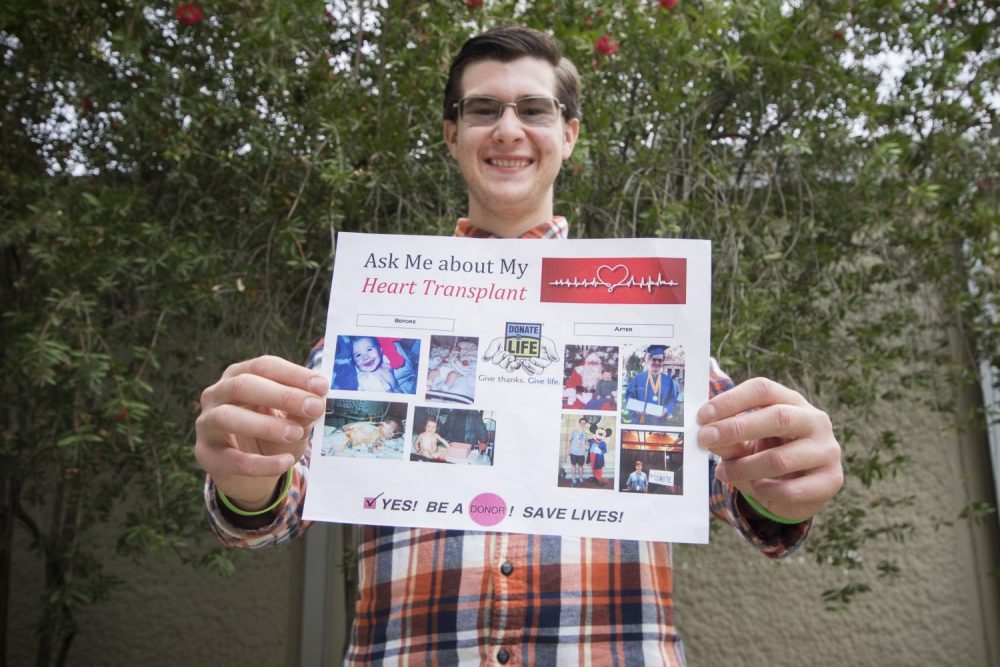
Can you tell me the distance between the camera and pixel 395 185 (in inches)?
82.9

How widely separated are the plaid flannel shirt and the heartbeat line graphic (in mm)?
341

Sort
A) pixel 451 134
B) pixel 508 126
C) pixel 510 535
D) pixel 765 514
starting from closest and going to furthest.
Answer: pixel 765 514, pixel 510 535, pixel 508 126, pixel 451 134

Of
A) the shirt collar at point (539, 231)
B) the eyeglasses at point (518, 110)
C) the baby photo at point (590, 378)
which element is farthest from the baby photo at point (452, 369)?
the eyeglasses at point (518, 110)

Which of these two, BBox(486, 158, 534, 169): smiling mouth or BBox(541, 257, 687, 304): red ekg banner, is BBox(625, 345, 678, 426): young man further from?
BBox(486, 158, 534, 169): smiling mouth

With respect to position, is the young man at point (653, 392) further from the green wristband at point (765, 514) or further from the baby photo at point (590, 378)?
the green wristband at point (765, 514)

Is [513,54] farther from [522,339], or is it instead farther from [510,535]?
[510,535]

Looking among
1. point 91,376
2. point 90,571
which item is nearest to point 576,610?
point 91,376

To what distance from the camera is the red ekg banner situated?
98 centimetres

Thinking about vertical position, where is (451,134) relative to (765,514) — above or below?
above

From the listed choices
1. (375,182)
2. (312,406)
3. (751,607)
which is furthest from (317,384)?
(751,607)

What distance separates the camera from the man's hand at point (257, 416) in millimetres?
950

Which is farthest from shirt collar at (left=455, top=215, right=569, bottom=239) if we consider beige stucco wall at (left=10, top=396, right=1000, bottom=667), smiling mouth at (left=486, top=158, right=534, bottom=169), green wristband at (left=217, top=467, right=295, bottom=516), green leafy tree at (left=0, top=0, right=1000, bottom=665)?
beige stucco wall at (left=10, top=396, right=1000, bottom=667)

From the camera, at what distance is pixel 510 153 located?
49.4 inches

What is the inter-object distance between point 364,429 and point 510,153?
0.54m
